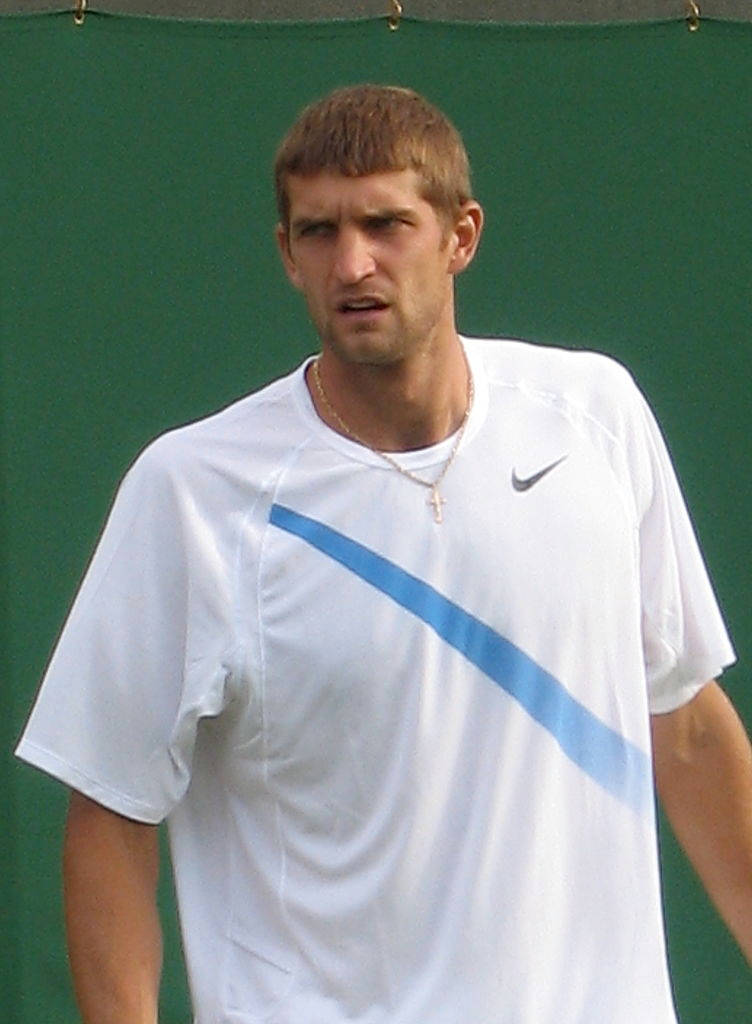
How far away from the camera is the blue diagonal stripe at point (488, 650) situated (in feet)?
9.26

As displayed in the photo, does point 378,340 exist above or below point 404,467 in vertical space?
above

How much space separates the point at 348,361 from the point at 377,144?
253 mm

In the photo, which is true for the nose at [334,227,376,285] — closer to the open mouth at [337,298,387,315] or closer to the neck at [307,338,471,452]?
the open mouth at [337,298,387,315]

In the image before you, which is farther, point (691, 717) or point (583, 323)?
point (583, 323)

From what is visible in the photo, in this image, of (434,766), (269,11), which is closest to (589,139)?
(269,11)

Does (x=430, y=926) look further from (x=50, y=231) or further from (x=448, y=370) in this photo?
(x=50, y=231)

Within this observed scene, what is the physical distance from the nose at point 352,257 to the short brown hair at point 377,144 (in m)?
0.07

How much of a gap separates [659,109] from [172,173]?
0.89 metres

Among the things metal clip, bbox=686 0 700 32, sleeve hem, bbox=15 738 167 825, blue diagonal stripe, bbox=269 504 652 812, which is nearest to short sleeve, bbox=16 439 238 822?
sleeve hem, bbox=15 738 167 825

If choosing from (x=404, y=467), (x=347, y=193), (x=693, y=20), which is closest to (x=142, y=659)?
(x=404, y=467)

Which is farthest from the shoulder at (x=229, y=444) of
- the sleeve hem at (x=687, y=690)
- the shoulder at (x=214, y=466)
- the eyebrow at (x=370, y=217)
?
the sleeve hem at (x=687, y=690)

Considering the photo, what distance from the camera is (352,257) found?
9.20ft

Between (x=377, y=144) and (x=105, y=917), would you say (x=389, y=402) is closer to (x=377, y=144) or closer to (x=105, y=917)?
(x=377, y=144)

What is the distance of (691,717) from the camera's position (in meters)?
3.16
